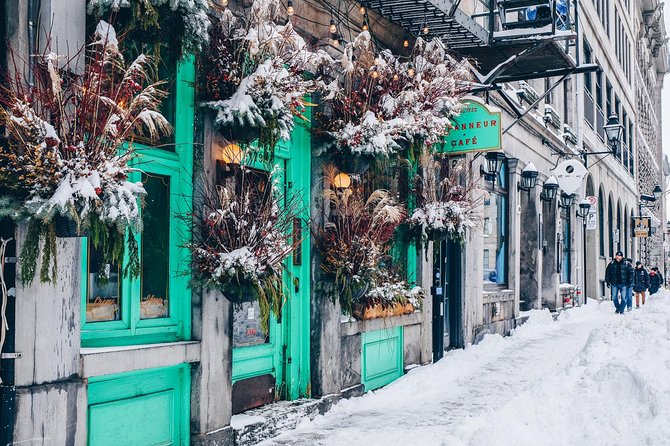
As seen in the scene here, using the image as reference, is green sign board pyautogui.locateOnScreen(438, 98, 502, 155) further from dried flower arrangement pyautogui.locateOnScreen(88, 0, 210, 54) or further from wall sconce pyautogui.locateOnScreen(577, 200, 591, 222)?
wall sconce pyautogui.locateOnScreen(577, 200, 591, 222)

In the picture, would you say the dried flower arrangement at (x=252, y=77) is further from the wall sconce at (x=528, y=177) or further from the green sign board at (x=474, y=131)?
the wall sconce at (x=528, y=177)

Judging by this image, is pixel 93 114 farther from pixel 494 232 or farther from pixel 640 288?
pixel 640 288

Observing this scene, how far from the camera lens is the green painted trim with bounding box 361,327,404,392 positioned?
31.8 feet

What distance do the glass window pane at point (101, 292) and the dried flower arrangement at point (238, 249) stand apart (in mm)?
771

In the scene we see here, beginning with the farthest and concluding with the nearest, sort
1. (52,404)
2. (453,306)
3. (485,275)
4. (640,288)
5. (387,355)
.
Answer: (640,288) < (485,275) < (453,306) < (387,355) < (52,404)

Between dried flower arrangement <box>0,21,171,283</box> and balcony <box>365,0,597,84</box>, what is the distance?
5.16 meters

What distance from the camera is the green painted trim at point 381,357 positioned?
968 centimetres

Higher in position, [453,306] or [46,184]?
Result: [46,184]

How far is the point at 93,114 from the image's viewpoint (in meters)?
4.79

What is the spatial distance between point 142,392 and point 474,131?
685cm

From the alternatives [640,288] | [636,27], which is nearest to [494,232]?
[640,288]

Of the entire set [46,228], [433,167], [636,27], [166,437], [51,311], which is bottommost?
[166,437]

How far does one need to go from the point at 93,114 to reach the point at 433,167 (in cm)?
682

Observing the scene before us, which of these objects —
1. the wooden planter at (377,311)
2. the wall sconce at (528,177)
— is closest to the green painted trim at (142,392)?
the wooden planter at (377,311)
